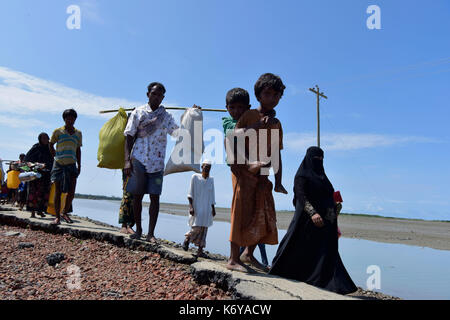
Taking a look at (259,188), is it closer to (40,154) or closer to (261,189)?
(261,189)

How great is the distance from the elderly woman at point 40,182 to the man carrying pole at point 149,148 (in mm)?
4407

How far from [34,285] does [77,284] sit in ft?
1.41

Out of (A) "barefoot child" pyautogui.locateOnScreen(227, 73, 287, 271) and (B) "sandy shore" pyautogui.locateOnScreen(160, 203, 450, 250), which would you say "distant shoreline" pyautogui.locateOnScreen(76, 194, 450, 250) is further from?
(A) "barefoot child" pyautogui.locateOnScreen(227, 73, 287, 271)

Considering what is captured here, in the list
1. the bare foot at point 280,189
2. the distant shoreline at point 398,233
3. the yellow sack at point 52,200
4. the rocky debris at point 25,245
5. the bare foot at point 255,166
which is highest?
the bare foot at point 255,166

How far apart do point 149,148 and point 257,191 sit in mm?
1928

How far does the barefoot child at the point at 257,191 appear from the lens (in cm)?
343

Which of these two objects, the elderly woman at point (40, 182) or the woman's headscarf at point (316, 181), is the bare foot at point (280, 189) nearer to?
the woman's headscarf at point (316, 181)

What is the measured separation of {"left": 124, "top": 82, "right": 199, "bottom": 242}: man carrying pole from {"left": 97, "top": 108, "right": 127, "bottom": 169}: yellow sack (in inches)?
14.7

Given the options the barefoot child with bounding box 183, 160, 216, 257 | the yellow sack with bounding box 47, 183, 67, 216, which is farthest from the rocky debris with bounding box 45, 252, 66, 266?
the yellow sack with bounding box 47, 183, 67, 216

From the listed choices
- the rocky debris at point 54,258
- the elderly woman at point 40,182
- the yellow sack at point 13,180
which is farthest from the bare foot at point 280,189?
the yellow sack at point 13,180

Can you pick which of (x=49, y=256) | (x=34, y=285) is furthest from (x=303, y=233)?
(x=49, y=256)
